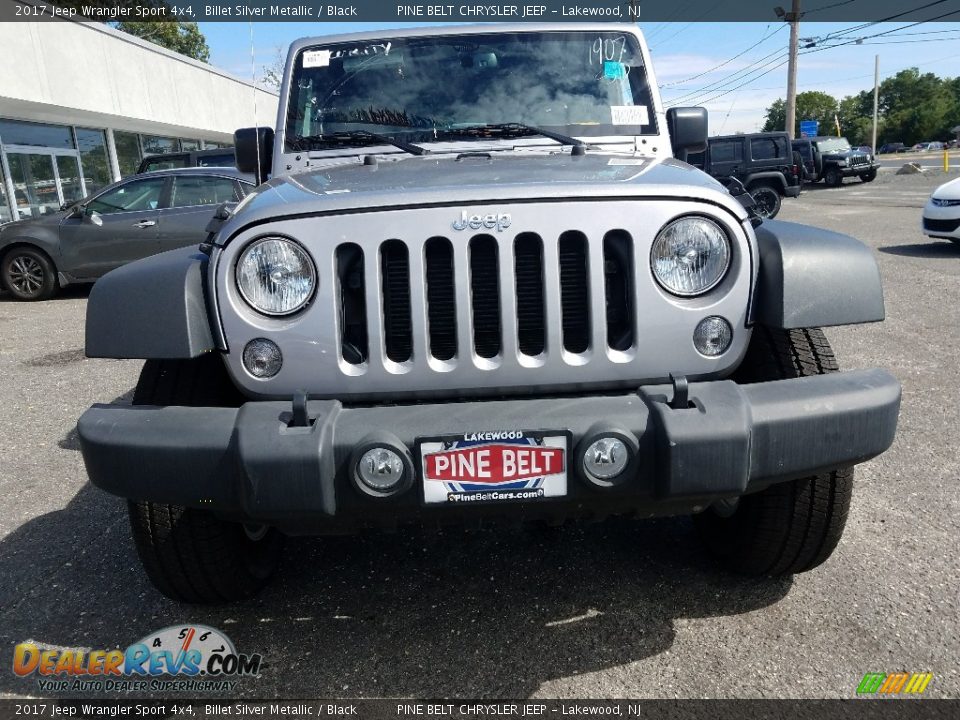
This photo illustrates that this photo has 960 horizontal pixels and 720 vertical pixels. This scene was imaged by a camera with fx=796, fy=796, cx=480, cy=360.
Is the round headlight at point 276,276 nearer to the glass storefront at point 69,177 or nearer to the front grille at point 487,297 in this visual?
the front grille at point 487,297

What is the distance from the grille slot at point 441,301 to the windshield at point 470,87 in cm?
124

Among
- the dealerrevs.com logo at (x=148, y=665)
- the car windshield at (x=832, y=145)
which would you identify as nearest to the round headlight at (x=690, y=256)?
the dealerrevs.com logo at (x=148, y=665)

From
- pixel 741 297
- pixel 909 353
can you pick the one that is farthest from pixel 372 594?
pixel 909 353

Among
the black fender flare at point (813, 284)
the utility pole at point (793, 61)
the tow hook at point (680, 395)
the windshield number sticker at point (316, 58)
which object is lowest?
the tow hook at point (680, 395)

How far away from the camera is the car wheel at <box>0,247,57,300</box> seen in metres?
10.1

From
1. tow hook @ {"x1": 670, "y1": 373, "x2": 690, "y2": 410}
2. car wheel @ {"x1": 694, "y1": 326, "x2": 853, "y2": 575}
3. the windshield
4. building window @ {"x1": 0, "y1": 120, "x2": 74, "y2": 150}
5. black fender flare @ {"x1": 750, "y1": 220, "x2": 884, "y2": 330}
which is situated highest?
building window @ {"x1": 0, "y1": 120, "x2": 74, "y2": 150}

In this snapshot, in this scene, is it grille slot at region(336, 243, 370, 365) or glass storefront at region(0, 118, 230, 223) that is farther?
glass storefront at region(0, 118, 230, 223)

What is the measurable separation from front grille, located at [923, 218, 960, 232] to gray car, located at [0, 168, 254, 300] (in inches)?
359

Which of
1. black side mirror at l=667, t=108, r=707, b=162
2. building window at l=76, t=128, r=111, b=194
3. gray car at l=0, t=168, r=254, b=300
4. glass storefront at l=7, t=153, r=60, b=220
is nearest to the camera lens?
black side mirror at l=667, t=108, r=707, b=162

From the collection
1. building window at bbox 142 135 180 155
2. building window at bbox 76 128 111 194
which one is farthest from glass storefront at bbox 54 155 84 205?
building window at bbox 142 135 180 155

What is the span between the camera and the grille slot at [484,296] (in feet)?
7.24

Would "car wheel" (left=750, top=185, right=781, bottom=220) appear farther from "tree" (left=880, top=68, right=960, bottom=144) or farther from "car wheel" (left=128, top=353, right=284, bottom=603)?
"tree" (left=880, top=68, right=960, bottom=144)

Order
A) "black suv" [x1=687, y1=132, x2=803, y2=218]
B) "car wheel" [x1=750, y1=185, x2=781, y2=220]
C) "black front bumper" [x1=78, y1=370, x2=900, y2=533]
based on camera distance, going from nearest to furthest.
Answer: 1. "black front bumper" [x1=78, y1=370, x2=900, y2=533]
2. "car wheel" [x1=750, y1=185, x2=781, y2=220]
3. "black suv" [x1=687, y1=132, x2=803, y2=218]

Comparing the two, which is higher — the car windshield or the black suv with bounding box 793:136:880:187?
the car windshield
